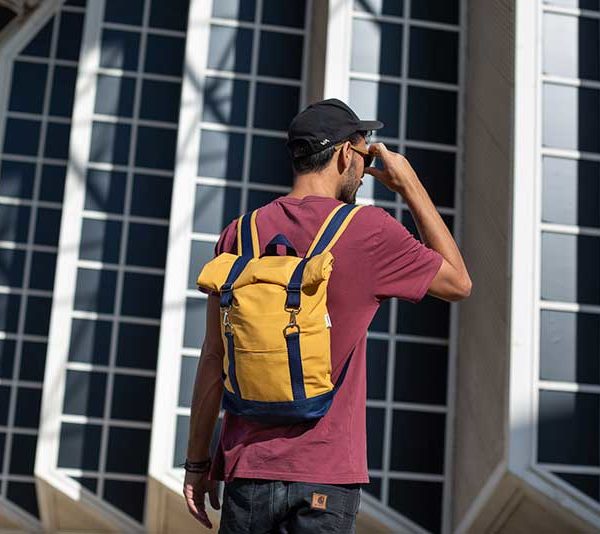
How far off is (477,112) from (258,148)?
2.75m

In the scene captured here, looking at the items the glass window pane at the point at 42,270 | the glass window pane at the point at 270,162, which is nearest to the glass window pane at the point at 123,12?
the glass window pane at the point at 270,162

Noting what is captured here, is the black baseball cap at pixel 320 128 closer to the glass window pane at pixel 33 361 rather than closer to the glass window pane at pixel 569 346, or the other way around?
the glass window pane at pixel 569 346

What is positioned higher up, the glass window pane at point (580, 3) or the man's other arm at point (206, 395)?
the glass window pane at point (580, 3)

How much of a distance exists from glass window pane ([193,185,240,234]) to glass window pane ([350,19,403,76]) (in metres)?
2.12

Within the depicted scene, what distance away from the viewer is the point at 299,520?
2.83m

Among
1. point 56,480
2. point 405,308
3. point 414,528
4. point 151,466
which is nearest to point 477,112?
point 405,308

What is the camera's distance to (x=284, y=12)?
12.3 meters

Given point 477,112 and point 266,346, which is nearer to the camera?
point 266,346

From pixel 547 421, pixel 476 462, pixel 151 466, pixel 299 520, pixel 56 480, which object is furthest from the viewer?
pixel 56 480

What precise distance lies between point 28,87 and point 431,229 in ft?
34.7

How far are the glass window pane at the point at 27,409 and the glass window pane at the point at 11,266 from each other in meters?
1.32

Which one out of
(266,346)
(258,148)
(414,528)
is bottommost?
(414,528)

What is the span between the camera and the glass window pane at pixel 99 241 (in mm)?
11891

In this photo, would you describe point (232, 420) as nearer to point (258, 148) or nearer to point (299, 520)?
point (299, 520)
